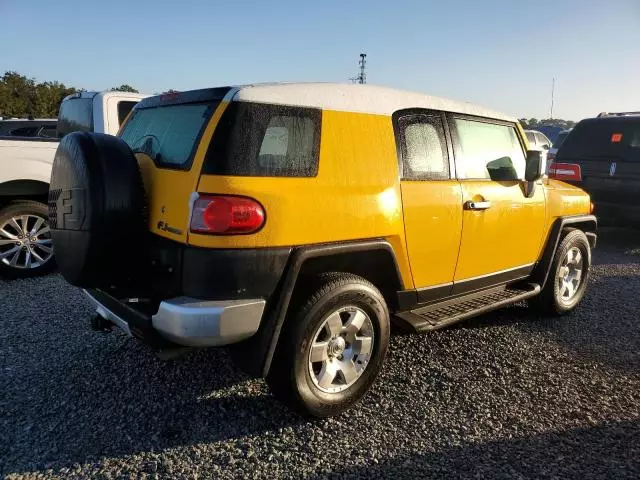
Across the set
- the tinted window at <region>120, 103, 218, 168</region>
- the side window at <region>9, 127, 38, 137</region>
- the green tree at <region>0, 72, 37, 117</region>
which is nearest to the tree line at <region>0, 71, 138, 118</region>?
the green tree at <region>0, 72, 37, 117</region>

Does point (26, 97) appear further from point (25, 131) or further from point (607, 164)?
point (607, 164)

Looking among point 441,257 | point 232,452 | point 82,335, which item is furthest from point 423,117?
point 82,335

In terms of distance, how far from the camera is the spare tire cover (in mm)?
2488

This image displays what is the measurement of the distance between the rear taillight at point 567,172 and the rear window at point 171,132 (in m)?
6.42

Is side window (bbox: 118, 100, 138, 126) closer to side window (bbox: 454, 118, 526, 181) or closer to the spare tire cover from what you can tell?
the spare tire cover

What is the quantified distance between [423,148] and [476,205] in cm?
57

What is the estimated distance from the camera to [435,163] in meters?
3.30

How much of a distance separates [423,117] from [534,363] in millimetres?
1973

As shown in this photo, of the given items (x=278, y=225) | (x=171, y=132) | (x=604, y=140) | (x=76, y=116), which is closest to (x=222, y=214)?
(x=278, y=225)

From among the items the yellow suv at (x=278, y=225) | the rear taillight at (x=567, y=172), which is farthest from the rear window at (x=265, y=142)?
the rear taillight at (x=567, y=172)

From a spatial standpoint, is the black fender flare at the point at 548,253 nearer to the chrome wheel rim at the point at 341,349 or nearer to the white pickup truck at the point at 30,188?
the chrome wheel rim at the point at 341,349

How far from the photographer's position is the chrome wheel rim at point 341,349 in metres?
2.79

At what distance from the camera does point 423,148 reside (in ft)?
10.7

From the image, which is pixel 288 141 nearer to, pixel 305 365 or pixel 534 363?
pixel 305 365
